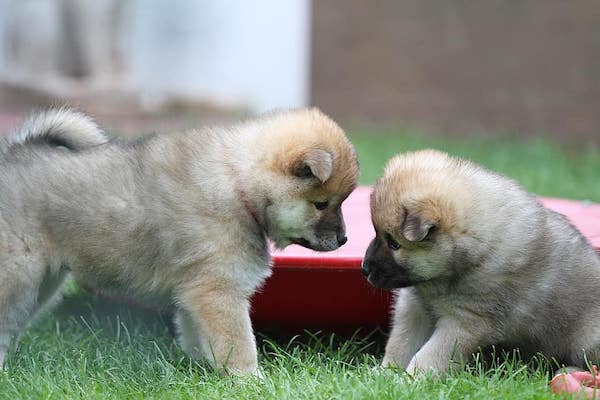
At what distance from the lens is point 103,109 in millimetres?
10875

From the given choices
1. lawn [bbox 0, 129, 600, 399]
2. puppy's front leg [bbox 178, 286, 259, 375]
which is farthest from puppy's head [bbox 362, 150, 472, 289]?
puppy's front leg [bbox 178, 286, 259, 375]

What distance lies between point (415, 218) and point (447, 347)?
43 cm

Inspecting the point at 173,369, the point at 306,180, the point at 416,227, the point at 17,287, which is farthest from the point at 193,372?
the point at 416,227

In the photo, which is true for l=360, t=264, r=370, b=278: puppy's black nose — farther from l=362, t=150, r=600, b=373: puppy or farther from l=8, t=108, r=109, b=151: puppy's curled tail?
l=8, t=108, r=109, b=151: puppy's curled tail

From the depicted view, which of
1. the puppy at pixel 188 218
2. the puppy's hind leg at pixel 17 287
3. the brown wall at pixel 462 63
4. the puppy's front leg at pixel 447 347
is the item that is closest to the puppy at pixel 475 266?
the puppy's front leg at pixel 447 347

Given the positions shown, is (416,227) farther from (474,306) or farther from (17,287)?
(17,287)

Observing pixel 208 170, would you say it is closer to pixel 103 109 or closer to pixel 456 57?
pixel 456 57

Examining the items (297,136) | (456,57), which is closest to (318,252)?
(297,136)

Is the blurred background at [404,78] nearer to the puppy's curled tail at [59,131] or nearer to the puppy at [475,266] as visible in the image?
the puppy at [475,266]

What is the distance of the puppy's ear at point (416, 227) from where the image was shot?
10.6 feet

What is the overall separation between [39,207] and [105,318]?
1.03 meters

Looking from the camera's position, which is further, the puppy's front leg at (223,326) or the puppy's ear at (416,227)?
the puppy's front leg at (223,326)

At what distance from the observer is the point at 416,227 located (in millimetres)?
3252

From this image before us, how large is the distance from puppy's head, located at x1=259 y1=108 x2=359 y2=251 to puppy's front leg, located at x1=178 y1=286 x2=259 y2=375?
289mm
